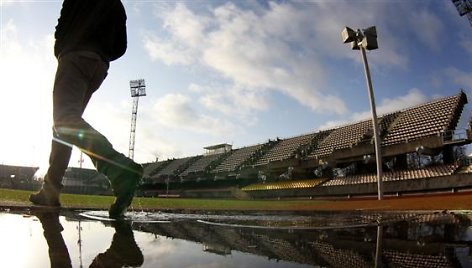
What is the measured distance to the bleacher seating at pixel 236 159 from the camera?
4117 cm

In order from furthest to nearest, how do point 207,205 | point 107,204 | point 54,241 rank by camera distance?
point 207,205 < point 107,204 < point 54,241

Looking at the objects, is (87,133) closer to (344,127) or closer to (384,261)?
(384,261)

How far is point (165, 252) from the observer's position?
69.6 inches

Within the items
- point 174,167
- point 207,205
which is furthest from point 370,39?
point 174,167

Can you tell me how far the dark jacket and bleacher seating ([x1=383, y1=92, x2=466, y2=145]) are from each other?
2344cm

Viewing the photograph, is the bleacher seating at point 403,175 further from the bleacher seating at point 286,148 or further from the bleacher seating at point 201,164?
the bleacher seating at point 201,164

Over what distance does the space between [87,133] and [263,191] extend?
30.6 meters

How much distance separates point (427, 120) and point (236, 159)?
23.2 meters

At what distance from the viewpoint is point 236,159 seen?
43.3 metres

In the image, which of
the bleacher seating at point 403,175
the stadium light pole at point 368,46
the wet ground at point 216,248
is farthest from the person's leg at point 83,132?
the bleacher seating at point 403,175

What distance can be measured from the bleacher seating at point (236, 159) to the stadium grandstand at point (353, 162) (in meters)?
0.16

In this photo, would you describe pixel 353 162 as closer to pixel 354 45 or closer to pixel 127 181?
pixel 354 45

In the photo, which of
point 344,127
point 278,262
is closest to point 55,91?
point 278,262

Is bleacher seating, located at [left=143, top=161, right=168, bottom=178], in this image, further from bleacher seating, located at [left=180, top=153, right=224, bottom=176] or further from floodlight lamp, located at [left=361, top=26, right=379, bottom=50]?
floodlight lamp, located at [left=361, top=26, right=379, bottom=50]
